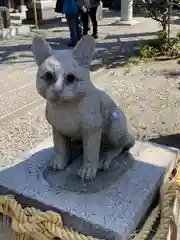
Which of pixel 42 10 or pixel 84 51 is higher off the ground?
pixel 84 51

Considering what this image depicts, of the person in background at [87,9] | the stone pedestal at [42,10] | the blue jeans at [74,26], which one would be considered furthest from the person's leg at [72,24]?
the stone pedestal at [42,10]

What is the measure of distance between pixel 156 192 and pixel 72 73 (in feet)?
2.38

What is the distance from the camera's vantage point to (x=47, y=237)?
150 centimetres

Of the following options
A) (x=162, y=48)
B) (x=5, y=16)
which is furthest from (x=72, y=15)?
(x=5, y=16)

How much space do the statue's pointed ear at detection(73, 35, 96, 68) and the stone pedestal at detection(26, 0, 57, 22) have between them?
8344 mm

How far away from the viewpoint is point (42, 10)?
31.0ft

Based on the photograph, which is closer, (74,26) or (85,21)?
(74,26)

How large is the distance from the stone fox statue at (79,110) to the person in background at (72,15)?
4.78 m

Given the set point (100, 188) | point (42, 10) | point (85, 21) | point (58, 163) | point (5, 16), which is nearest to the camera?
point (100, 188)

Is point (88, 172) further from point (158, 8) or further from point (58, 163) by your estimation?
point (158, 8)

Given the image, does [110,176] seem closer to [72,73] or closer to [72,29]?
[72,73]

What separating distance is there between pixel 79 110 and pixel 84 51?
25cm

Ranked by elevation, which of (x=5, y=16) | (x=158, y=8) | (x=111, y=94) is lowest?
(x=111, y=94)

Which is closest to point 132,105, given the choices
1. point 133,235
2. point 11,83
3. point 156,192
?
point 11,83
